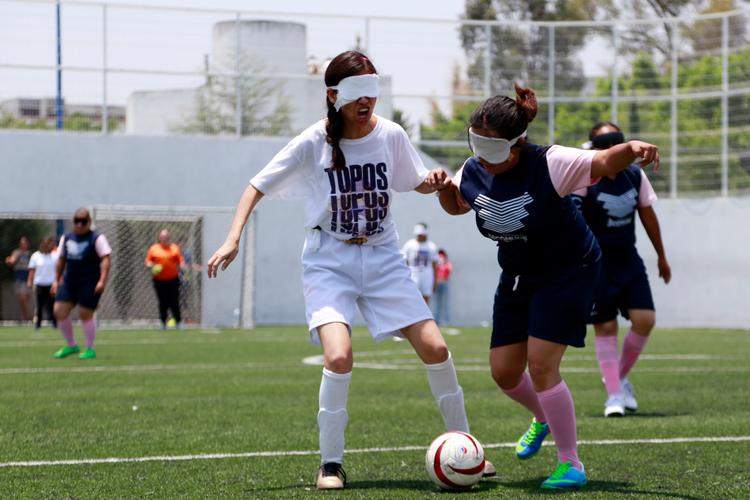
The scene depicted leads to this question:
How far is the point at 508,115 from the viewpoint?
559 centimetres

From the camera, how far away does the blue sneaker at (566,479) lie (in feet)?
18.6

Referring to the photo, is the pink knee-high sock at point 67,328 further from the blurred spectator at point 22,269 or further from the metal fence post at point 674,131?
the metal fence post at point 674,131

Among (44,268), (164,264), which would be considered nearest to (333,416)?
(164,264)

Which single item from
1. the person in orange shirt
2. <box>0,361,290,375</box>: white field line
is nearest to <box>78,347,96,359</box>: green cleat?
<box>0,361,290,375</box>: white field line

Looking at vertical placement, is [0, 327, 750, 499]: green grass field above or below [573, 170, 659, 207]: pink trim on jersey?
below

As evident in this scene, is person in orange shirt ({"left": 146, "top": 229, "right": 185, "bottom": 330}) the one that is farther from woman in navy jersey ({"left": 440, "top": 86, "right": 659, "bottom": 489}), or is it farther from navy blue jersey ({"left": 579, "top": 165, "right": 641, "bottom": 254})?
woman in navy jersey ({"left": 440, "top": 86, "right": 659, "bottom": 489})

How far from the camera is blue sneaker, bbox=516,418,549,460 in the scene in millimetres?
6684

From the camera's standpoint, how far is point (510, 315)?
6.05m

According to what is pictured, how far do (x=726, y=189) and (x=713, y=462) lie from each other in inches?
908

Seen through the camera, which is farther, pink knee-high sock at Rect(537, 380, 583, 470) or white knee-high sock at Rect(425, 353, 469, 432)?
white knee-high sock at Rect(425, 353, 469, 432)

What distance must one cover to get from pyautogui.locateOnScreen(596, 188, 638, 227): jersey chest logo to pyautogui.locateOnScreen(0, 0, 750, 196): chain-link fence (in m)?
19.2

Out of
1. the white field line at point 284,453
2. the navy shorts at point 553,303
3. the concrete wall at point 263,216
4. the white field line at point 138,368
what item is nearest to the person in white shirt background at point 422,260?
the concrete wall at point 263,216

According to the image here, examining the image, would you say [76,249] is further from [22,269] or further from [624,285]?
[22,269]

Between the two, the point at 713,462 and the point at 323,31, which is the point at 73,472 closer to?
the point at 713,462
